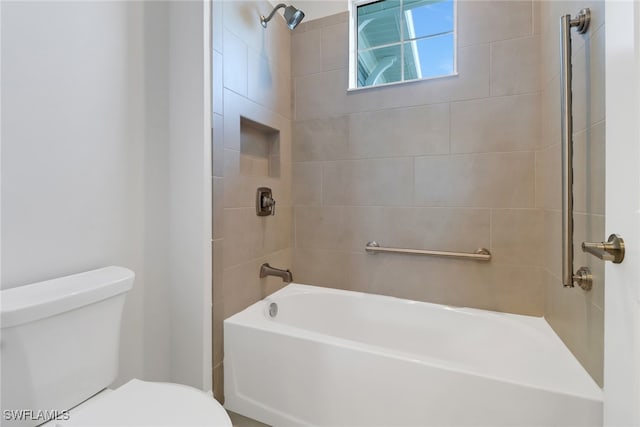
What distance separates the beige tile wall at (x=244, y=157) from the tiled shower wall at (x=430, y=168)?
0.43 ft

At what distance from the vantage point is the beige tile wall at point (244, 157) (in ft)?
4.82

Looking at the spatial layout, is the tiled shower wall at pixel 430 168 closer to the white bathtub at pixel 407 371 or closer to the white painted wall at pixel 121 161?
the white bathtub at pixel 407 371

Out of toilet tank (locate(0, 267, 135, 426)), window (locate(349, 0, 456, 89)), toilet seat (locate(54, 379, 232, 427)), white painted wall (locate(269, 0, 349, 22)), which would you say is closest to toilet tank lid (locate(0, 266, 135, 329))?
toilet tank (locate(0, 267, 135, 426))

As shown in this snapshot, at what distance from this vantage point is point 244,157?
5.96ft

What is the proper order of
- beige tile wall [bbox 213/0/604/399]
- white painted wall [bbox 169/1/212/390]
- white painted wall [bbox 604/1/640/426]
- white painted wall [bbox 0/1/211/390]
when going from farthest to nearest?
beige tile wall [bbox 213/0/604/399] < white painted wall [bbox 169/1/212/390] < white painted wall [bbox 0/1/211/390] < white painted wall [bbox 604/1/640/426]

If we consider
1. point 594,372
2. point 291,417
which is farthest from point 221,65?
point 594,372

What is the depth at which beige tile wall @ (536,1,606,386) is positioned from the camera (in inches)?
38.6

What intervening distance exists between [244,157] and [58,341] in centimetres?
126

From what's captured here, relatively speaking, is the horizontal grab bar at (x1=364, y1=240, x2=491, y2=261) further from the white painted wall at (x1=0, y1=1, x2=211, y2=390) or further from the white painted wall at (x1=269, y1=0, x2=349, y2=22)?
the white painted wall at (x1=269, y1=0, x2=349, y2=22)

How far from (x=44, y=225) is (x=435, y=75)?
210cm

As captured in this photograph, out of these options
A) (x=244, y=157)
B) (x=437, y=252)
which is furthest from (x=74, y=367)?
(x=437, y=252)

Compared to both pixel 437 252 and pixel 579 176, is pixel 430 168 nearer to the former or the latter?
pixel 437 252

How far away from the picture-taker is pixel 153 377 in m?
1.38

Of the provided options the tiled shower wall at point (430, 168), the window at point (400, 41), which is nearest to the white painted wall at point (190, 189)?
the tiled shower wall at point (430, 168)
